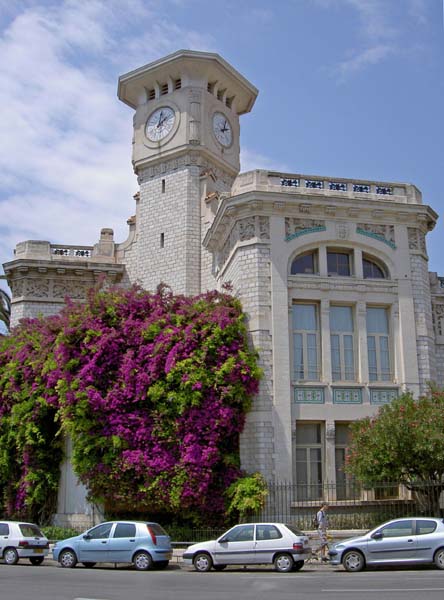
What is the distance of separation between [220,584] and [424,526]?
5411 millimetres

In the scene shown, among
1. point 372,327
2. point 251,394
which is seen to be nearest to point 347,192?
point 372,327

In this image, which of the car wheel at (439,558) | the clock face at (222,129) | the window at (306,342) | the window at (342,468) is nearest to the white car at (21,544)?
the window at (342,468)

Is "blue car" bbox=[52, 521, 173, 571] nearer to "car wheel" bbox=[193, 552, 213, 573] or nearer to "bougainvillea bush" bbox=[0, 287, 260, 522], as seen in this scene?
"car wheel" bbox=[193, 552, 213, 573]

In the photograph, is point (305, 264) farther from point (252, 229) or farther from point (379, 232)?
point (379, 232)

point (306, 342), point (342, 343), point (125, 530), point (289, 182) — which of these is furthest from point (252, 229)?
point (125, 530)

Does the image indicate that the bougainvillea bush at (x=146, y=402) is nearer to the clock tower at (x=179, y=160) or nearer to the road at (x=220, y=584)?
the road at (x=220, y=584)

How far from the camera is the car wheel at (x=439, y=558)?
662 inches

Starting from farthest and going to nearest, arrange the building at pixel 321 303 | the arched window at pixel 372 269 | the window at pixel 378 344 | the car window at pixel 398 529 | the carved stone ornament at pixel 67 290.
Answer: the carved stone ornament at pixel 67 290, the arched window at pixel 372 269, the window at pixel 378 344, the building at pixel 321 303, the car window at pixel 398 529

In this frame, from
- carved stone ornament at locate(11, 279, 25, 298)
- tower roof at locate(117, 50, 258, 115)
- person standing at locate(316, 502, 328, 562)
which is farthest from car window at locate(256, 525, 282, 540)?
tower roof at locate(117, 50, 258, 115)

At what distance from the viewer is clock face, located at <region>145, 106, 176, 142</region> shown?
34.9 m

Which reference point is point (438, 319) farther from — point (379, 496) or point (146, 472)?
point (146, 472)

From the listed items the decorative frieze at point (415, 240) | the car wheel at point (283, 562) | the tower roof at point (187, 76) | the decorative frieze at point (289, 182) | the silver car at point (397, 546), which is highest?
the tower roof at point (187, 76)

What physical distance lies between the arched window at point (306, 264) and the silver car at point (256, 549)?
10.5 metres

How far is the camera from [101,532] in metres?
19.4
